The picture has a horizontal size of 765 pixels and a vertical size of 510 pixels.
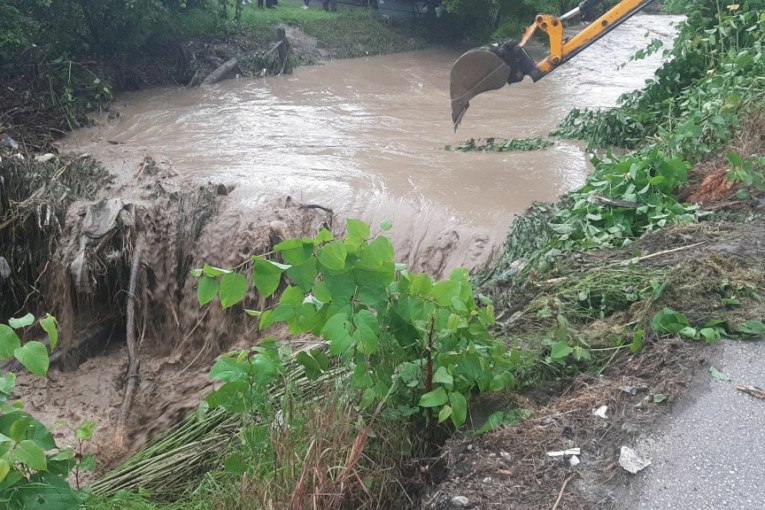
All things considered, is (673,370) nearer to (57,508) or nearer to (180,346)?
(57,508)

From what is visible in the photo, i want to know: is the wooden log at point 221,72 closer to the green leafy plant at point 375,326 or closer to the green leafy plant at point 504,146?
the green leafy plant at point 504,146

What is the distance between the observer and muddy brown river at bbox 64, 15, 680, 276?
6582 millimetres

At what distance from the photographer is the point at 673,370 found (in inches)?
125

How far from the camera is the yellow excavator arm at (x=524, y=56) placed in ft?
23.0

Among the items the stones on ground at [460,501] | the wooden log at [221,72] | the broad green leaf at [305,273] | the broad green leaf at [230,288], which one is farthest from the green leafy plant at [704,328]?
the wooden log at [221,72]

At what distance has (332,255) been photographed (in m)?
2.76

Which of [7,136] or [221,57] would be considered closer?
[7,136]

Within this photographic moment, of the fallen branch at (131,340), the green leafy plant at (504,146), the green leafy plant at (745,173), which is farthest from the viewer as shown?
the green leafy plant at (504,146)

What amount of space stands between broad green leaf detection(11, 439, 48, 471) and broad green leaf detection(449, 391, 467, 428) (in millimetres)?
1623

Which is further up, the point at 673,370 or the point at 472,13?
the point at 472,13

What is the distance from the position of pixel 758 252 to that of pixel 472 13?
47.3 ft

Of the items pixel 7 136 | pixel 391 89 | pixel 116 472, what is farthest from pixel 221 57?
pixel 116 472

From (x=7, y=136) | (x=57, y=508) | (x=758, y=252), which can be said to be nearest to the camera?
(x=57, y=508)

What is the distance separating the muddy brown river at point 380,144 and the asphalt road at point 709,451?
2975 millimetres
